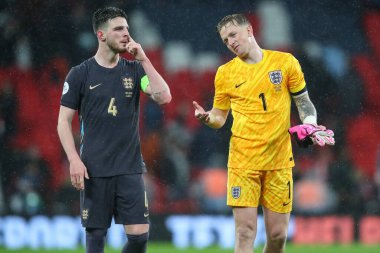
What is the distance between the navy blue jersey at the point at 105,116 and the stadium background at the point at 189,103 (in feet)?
13.6

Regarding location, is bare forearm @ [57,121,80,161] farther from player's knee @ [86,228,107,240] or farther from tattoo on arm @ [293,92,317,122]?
tattoo on arm @ [293,92,317,122]

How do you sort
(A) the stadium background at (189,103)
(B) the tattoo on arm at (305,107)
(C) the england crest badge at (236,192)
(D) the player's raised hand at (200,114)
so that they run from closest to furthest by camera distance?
(D) the player's raised hand at (200,114)
(C) the england crest badge at (236,192)
(B) the tattoo on arm at (305,107)
(A) the stadium background at (189,103)

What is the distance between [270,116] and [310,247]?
11.9ft

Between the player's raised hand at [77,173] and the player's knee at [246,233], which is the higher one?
the player's raised hand at [77,173]

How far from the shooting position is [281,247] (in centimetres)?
631

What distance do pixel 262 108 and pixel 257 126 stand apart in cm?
13

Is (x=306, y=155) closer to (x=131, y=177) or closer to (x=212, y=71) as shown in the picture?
(x=212, y=71)

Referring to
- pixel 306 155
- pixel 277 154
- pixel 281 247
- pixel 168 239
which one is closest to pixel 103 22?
pixel 277 154

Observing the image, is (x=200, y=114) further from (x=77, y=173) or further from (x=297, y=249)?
(x=297, y=249)

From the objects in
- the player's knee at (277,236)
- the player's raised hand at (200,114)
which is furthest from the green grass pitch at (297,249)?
the player's raised hand at (200,114)

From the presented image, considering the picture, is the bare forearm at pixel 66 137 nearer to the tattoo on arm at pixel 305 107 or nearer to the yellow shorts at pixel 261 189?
the yellow shorts at pixel 261 189

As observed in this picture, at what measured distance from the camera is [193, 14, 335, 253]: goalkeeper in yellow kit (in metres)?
6.14

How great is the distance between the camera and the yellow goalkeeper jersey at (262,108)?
6156 mm

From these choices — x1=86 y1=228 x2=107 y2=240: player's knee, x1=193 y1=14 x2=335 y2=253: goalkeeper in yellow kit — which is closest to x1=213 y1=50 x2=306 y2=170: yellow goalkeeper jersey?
x1=193 y1=14 x2=335 y2=253: goalkeeper in yellow kit
